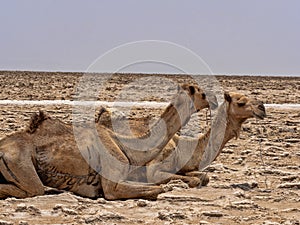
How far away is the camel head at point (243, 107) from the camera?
8609 millimetres

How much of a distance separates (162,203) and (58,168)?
1151 mm

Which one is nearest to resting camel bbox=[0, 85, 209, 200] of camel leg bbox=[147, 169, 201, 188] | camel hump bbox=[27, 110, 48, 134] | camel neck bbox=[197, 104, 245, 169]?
camel hump bbox=[27, 110, 48, 134]

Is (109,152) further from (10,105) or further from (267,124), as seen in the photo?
(10,105)

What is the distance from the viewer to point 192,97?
303 inches

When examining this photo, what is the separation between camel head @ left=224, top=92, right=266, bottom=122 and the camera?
8.61m

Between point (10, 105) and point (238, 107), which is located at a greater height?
point (10, 105)

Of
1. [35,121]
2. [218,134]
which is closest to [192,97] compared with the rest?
[218,134]

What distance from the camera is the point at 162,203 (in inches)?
277

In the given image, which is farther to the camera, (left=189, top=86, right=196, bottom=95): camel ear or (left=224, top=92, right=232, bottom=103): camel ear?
(left=224, top=92, right=232, bottom=103): camel ear

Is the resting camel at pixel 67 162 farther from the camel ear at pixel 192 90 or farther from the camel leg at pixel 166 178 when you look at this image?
the camel ear at pixel 192 90

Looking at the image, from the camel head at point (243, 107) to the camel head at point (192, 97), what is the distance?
1.06m

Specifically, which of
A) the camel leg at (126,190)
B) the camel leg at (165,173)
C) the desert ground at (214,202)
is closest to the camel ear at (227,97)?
the desert ground at (214,202)

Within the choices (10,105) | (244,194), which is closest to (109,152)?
(244,194)

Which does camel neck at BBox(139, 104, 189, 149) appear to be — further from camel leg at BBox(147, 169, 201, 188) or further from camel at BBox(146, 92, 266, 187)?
camel at BBox(146, 92, 266, 187)
